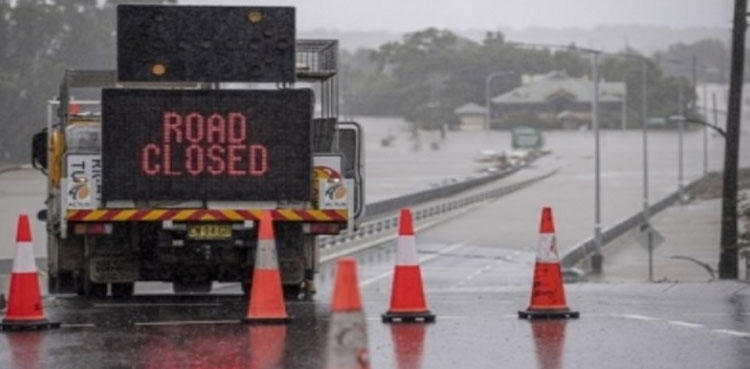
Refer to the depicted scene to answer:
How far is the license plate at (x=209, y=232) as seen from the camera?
773 inches

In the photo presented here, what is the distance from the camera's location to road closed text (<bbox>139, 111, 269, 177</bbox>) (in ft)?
63.4

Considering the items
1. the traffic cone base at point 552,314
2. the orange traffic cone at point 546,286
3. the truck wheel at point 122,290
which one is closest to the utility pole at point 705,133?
the truck wheel at point 122,290

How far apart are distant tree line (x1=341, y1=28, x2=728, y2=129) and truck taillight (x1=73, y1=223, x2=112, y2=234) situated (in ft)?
395

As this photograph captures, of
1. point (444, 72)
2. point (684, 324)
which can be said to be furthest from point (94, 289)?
point (444, 72)

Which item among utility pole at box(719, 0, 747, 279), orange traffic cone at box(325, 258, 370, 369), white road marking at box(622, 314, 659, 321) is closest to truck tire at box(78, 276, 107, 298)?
white road marking at box(622, 314, 659, 321)

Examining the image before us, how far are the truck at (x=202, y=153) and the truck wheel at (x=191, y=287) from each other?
717mm

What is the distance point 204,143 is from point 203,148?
0.05m

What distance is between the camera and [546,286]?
16391 mm

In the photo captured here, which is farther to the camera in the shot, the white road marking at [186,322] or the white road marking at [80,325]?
the white road marking at [186,322]

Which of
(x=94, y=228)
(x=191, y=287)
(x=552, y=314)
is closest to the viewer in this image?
(x=552, y=314)

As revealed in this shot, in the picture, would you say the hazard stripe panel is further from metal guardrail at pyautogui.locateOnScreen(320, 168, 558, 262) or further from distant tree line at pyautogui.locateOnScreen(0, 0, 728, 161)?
distant tree line at pyautogui.locateOnScreen(0, 0, 728, 161)

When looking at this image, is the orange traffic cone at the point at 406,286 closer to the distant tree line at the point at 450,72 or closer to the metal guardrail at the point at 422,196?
the metal guardrail at the point at 422,196

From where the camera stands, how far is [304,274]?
2039 centimetres

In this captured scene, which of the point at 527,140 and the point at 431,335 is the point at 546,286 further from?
the point at 527,140
